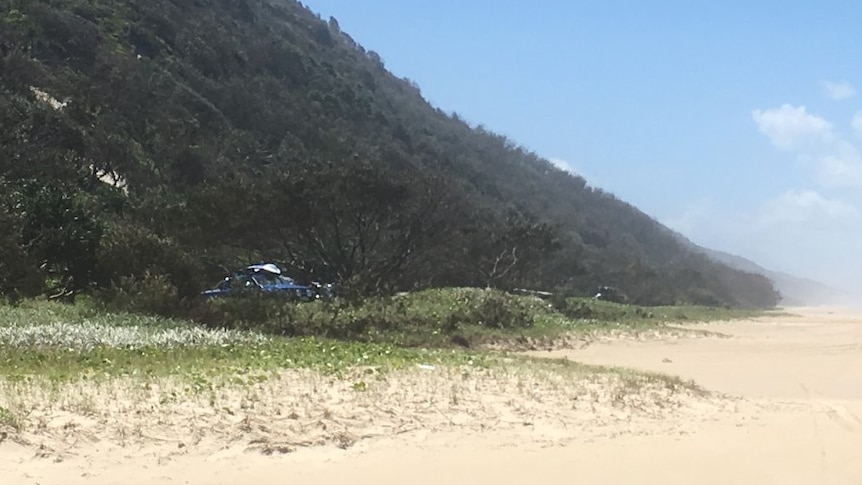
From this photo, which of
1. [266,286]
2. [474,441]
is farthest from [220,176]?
[474,441]

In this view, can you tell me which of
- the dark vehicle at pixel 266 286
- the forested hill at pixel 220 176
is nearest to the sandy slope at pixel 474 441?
the forested hill at pixel 220 176

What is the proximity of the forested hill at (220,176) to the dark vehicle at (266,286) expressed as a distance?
1.05m

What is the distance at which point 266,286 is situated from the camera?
104ft

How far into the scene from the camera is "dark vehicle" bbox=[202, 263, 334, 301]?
2614 cm

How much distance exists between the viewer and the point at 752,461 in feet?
29.1

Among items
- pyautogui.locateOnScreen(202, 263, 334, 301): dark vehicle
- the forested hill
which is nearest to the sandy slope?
the forested hill

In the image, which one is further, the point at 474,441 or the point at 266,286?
the point at 266,286

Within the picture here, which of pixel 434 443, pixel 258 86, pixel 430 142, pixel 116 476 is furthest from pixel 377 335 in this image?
pixel 430 142

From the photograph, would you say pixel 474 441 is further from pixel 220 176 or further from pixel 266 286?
pixel 220 176

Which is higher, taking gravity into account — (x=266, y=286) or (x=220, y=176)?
(x=220, y=176)

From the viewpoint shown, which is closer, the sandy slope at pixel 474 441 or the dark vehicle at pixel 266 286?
the sandy slope at pixel 474 441

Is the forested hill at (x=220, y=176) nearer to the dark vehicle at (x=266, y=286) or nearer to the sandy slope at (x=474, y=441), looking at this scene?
the dark vehicle at (x=266, y=286)

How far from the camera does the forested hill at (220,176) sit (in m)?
24.9

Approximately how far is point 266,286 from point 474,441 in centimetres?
2368
